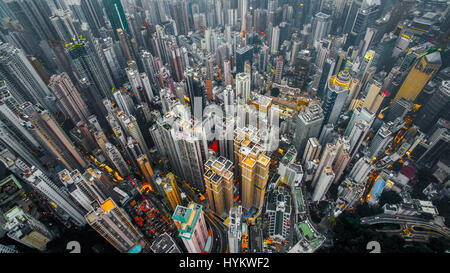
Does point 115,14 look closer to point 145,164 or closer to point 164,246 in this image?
point 145,164

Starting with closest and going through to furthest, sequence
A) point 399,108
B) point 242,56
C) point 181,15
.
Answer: point 399,108 → point 242,56 → point 181,15

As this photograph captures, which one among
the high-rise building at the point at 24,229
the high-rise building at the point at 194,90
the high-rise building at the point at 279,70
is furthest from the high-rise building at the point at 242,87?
the high-rise building at the point at 24,229

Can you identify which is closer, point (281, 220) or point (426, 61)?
point (281, 220)

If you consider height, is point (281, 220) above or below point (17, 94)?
below

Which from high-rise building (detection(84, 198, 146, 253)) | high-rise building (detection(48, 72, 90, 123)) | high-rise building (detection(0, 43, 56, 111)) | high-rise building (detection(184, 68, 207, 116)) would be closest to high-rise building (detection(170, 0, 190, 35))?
high-rise building (detection(184, 68, 207, 116))

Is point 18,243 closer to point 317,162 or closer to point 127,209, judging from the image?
point 127,209

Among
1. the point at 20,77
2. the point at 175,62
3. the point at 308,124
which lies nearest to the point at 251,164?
the point at 308,124
